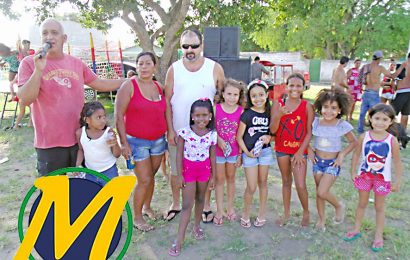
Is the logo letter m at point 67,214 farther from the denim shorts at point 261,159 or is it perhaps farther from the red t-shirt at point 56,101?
the denim shorts at point 261,159

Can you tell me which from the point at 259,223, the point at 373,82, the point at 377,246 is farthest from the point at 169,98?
the point at 373,82

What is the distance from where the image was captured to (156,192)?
422cm

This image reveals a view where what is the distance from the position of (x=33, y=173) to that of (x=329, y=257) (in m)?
4.15

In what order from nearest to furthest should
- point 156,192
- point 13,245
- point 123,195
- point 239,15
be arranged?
point 123,195, point 13,245, point 156,192, point 239,15

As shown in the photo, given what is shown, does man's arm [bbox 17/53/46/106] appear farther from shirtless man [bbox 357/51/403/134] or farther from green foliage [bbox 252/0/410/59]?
green foliage [bbox 252/0/410/59]

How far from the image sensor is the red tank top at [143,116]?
9.32 feet

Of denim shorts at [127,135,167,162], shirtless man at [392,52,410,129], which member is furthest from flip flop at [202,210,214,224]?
shirtless man at [392,52,410,129]

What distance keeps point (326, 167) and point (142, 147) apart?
1.68 metres

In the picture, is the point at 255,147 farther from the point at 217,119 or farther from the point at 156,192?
the point at 156,192

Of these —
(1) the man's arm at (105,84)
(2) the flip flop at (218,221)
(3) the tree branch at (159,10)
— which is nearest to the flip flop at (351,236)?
(2) the flip flop at (218,221)

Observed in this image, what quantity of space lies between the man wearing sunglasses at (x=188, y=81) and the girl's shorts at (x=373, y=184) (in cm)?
149

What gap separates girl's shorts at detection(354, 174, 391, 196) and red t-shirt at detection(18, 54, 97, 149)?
2.44 metres

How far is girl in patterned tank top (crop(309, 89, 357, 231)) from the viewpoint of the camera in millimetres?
2895

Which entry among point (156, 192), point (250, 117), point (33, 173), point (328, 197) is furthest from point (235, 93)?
point (33, 173)
